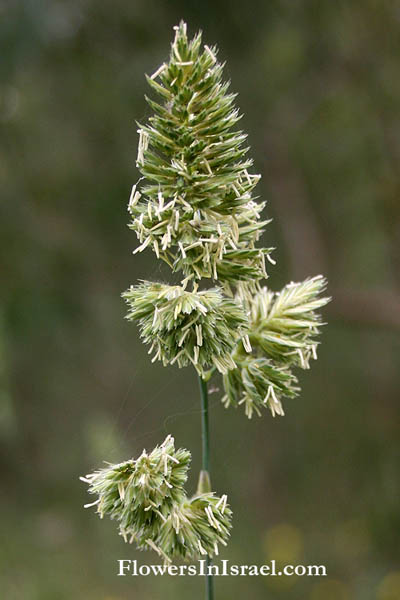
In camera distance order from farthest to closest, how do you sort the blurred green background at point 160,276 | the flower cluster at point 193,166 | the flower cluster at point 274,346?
the blurred green background at point 160,276 → the flower cluster at point 274,346 → the flower cluster at point 193,166

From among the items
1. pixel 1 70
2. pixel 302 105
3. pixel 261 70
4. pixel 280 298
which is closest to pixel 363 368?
pixel 302 105

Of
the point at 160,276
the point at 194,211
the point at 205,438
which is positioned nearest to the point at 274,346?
the point at 205,438

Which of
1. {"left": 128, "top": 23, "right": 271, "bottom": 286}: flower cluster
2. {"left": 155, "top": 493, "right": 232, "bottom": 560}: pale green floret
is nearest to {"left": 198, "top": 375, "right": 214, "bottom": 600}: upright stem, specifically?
{"left": 155, "top": 493, "right": 232, "bottom": 560}: pale green floret

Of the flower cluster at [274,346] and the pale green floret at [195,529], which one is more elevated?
the flower cluster at [274,346]

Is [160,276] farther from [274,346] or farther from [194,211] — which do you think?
[194,211]

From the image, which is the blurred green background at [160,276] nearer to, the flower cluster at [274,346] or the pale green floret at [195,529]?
the flower cluster at [274,346]

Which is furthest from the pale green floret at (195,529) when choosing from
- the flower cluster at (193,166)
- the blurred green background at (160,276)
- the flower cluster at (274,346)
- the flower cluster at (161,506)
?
the blurred green background at (160,276)
